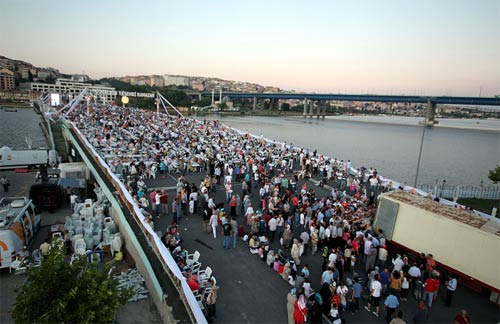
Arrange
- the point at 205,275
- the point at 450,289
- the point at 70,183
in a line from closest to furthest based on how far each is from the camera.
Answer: the point at 450,289 → the point at 205,275 → the point at 70,183

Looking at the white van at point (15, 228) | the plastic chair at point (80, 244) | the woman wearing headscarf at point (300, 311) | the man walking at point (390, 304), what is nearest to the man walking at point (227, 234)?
the woman wearing headscarf at point (300, 311)

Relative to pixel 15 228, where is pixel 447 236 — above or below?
above

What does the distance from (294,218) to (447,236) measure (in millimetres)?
4846

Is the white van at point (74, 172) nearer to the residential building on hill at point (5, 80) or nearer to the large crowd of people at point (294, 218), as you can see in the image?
the large crowd of people at point (294, 218)

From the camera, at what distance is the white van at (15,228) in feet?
32.5

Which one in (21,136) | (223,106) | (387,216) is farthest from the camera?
(223,106)

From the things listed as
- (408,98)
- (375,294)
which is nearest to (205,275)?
(375,294)

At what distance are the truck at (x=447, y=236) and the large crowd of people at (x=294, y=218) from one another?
511mm

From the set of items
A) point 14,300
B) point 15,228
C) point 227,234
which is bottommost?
point 14,300

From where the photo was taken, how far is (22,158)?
2739 centimetres

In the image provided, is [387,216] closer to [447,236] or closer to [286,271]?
[447,236]

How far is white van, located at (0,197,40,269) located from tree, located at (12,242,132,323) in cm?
657

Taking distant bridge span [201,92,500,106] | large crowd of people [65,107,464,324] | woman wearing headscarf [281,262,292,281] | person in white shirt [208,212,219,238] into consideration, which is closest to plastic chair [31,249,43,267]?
large crowd of people [65,107,464,324]

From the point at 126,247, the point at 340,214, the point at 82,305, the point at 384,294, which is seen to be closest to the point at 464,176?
the point at 340,214
